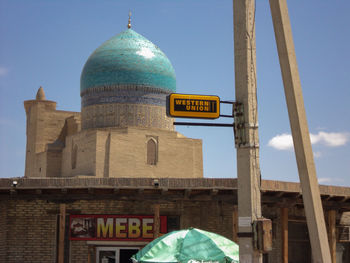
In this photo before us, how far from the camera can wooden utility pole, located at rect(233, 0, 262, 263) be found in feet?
21.0

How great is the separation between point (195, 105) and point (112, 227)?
8900mm

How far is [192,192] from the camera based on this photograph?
1476 cm

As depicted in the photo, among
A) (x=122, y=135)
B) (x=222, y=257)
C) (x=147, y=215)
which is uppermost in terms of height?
(x=122, y=135)

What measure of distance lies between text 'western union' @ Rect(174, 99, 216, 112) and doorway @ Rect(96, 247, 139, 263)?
8992 mm

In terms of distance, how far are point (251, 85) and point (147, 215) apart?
930 centimetres

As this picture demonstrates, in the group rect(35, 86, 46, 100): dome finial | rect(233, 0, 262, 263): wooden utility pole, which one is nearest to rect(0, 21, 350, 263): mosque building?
rect(233, 0, 262, 263): wooden utility pole

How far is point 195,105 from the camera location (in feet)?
23.0

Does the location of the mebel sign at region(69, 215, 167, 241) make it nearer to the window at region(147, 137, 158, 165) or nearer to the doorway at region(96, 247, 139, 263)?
the doorway at region(96, 247, 139, 263)

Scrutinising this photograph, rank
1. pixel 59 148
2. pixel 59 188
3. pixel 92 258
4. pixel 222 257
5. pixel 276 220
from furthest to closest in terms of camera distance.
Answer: pixel 59 148, pixel 276 220, pixel 92 258, pixel 59 188, pixel 222 257

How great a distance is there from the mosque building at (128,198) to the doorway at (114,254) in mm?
27

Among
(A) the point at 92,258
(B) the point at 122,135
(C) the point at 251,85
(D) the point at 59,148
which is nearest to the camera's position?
(C) the point at 251,85

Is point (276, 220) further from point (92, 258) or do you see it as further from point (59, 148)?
point (59, 148)

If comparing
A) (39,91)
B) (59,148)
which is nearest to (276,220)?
(59,148)

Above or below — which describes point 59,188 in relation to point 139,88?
below
